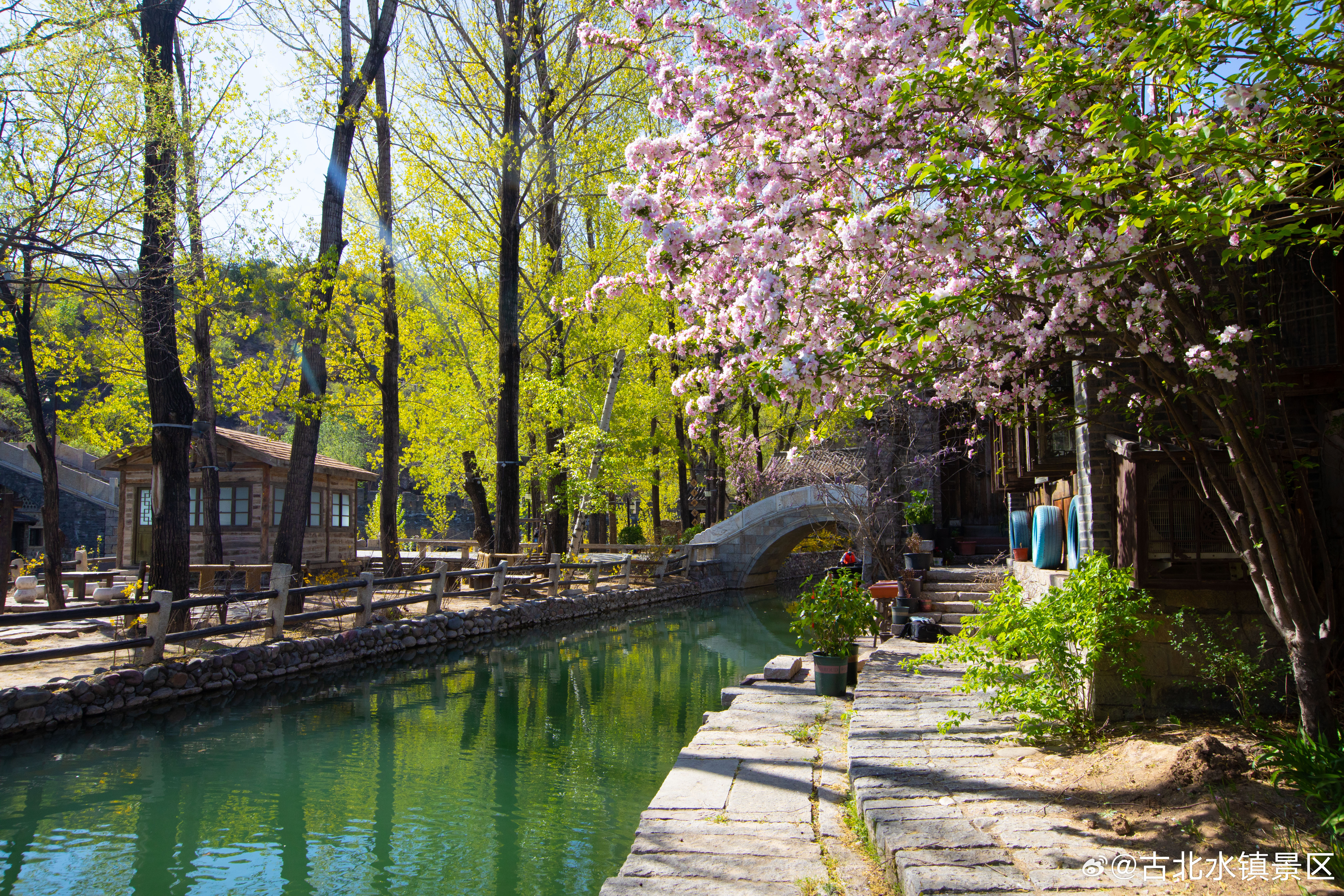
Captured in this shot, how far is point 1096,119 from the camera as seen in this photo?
11.0 feet

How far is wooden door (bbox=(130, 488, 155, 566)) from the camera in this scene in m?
18.7

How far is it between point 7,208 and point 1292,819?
33.3 feet

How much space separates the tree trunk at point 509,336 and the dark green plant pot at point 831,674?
10324mm

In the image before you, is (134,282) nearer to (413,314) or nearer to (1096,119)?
(1096,119)

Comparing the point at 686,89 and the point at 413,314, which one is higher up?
the point at 413,314

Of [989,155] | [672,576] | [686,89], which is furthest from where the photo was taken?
[672,576]

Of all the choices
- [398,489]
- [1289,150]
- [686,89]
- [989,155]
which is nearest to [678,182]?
[686,89]

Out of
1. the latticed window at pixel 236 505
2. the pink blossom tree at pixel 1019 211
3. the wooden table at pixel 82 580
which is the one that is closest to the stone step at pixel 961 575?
the pink blossom tree at pixel 1019 211

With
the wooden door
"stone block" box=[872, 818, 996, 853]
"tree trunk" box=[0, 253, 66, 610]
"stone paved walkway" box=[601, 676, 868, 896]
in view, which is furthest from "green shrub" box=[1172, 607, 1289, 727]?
the wooden door

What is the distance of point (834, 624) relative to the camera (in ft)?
25.4

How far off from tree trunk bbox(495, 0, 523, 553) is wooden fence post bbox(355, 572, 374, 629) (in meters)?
4.74

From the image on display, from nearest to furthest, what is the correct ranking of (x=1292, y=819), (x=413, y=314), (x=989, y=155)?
(x=1292, y=819), (x=989, y=155), (x=413, y=314)

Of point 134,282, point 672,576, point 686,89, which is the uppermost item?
point 686,89

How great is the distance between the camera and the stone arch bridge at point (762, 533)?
23.0 meters
